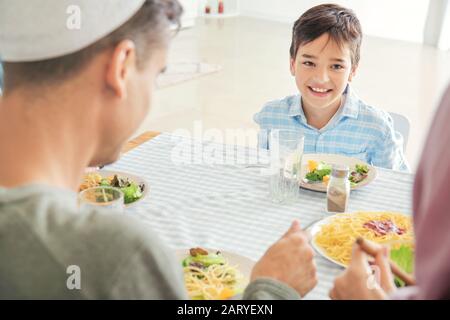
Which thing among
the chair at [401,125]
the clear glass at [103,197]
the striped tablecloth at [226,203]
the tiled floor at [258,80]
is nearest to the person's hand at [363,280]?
the striped tablecloth at [226,203]

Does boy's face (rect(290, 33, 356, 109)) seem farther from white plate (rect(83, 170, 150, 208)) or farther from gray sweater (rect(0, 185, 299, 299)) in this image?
gray sweater (rect(0, 185, 299, 299))

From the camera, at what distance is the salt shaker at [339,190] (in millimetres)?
1774

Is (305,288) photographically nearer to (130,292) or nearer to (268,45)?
(130,292)

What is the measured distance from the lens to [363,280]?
1145mm

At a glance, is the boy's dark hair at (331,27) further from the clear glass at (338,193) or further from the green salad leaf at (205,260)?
→ the green salad leaf at (205,260)

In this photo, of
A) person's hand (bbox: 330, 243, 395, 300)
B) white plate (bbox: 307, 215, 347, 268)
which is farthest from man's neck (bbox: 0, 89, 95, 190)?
white plate (bbox: 307, 215, 347, 268)

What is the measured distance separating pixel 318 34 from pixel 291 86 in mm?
3400

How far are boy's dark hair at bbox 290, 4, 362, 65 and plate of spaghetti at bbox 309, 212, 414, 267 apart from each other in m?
0.90

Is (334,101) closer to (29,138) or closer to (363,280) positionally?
(363,280)

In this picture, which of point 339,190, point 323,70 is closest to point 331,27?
point 323,70

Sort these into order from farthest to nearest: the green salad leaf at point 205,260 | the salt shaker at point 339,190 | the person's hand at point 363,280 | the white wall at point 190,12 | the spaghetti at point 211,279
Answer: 1. the white wall at point 190,12
2. the salt shaker at point 339,190
3. the green salad leaf at point 205,260
4. the spaghetti at point 211,279
5. the person's hand at point 363,280

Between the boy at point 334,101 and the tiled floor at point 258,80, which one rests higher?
the boy at point 334,101

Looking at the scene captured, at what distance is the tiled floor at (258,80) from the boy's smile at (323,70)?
5.97 feet

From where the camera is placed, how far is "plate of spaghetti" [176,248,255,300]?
1.38 metres
